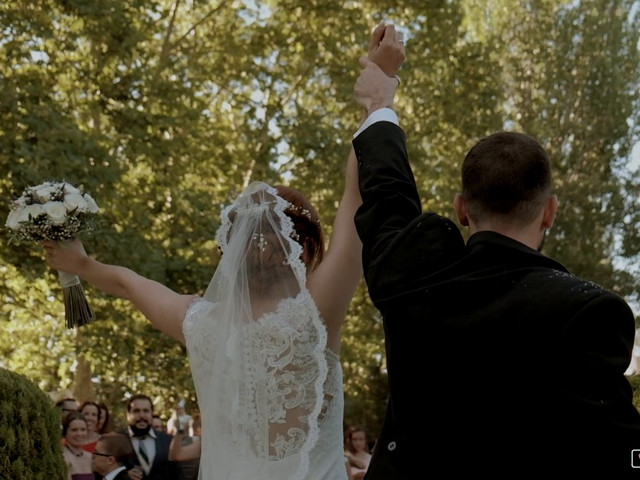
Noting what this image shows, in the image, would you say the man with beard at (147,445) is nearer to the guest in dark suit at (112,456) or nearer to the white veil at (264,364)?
the guest in dark suit at (112,456)

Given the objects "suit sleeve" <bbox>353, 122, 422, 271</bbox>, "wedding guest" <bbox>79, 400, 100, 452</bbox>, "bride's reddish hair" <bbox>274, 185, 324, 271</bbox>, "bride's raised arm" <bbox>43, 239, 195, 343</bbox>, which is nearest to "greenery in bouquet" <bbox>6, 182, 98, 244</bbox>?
"bride's raised arm" <bbox>43, 239, 195, 343</bbox>

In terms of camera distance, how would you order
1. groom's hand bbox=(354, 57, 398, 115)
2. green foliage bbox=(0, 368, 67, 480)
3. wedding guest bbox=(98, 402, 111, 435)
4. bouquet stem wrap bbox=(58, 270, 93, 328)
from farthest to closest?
wedding guest bbox=(98, 402, 111, 435)
green foliage bbox=(0, 368, 67, 480)
bouquet stem wrap bbox=(58, 270, 93, 328)
groom's hand bbox=(354, 57, 398, 115)

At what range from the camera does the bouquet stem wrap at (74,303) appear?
16.7 ft

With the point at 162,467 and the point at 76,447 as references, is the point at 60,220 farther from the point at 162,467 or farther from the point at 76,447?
the point at 162,467

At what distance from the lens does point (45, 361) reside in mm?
23859

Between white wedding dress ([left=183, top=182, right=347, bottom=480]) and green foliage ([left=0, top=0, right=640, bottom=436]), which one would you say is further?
green foliage ([left=0, top=0, right=640, bottom=436])

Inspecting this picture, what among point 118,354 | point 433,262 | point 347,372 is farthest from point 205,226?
point 433,262

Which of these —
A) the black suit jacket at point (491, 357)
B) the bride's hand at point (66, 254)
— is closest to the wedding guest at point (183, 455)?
the bride's hand at point (66, 254)

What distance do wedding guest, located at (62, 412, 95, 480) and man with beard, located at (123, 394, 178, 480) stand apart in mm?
921

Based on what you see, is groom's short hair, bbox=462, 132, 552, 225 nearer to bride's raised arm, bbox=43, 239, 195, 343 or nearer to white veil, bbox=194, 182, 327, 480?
white veil, bbox=194, 182, 327, 480

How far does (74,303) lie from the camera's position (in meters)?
5.18

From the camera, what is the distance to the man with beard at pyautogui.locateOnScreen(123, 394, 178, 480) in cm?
1079

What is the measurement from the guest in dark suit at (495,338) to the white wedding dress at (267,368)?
1.40 m

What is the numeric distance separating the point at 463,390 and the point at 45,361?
2225 centimetres
